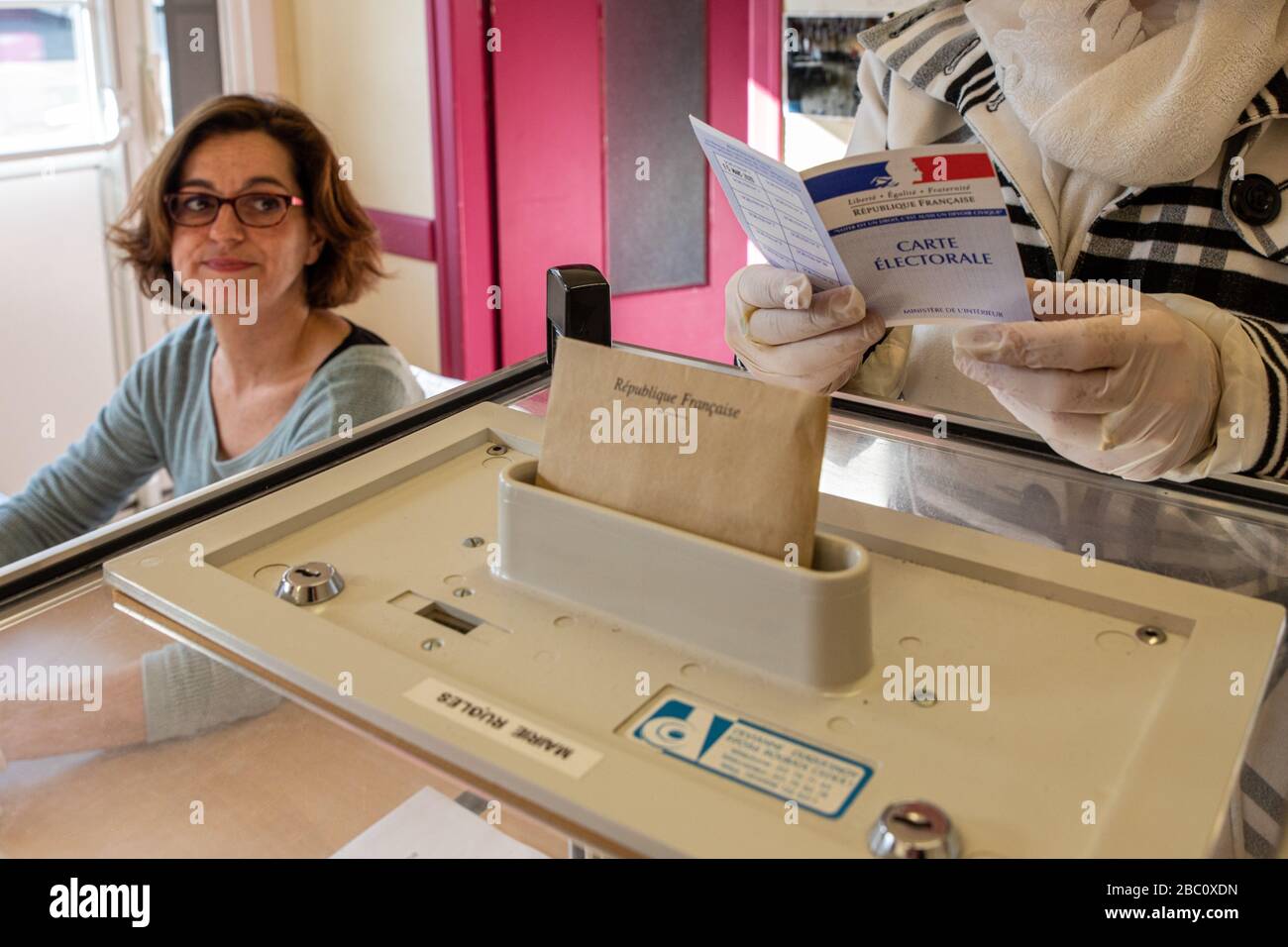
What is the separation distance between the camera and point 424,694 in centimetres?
67

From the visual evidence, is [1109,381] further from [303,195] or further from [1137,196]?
[303,195]

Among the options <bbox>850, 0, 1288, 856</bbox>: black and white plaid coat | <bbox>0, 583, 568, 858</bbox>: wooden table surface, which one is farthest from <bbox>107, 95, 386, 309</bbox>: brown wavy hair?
<bbox>0, 583, 568, 858</bbox>: wooden table surface

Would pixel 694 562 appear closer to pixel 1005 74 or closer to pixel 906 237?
pixel 906 237

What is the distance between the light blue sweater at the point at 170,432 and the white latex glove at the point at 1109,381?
2.88ft

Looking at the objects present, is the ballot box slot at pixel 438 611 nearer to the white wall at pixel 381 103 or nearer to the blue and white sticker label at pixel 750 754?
the blue and white sticker label at pixel 750 754

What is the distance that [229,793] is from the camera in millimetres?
624

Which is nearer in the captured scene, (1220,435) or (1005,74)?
(1220,435)

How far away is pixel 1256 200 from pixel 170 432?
154 cm

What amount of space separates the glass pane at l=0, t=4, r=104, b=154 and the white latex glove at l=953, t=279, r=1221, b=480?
2.92m

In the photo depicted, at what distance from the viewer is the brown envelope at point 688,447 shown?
0.67 metres

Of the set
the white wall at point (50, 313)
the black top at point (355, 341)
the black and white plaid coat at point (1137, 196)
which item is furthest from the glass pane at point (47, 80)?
the black and white plaid coat at point (1137, 196)
